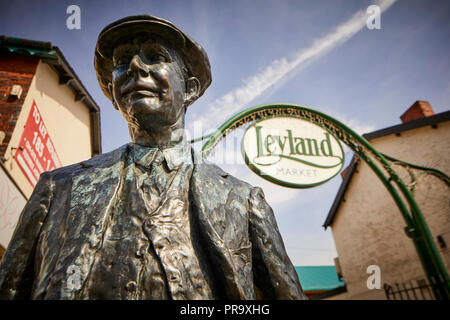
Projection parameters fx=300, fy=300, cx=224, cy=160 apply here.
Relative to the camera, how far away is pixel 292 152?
18.6 ft

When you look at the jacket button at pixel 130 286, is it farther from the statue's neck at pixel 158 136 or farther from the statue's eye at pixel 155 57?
the statue's eye at pixel 155 57

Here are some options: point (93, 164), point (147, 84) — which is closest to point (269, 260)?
point (93, 164)

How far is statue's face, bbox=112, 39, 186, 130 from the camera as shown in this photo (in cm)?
177

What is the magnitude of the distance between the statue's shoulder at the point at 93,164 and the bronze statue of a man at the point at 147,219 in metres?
0.01

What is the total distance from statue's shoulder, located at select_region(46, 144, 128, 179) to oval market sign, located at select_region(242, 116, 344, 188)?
3468mm

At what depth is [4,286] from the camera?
51.1 inches

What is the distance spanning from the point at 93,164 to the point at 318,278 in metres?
18.1

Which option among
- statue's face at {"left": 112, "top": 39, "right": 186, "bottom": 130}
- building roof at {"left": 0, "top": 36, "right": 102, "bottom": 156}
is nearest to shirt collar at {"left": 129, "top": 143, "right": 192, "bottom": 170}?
statue's face at {"left": 112, "top": 39, "right": 186, "bottom": 130}

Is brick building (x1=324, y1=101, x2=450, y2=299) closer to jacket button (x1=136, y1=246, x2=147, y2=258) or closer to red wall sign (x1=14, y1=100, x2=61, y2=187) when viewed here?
red wall sign (x1=14, y1=100, x2=61, y2=187)

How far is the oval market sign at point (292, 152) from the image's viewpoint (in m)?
5.27

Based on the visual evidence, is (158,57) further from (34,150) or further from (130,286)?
(34,150)


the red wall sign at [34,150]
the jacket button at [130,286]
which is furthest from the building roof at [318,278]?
the jacket button at [130,286]
